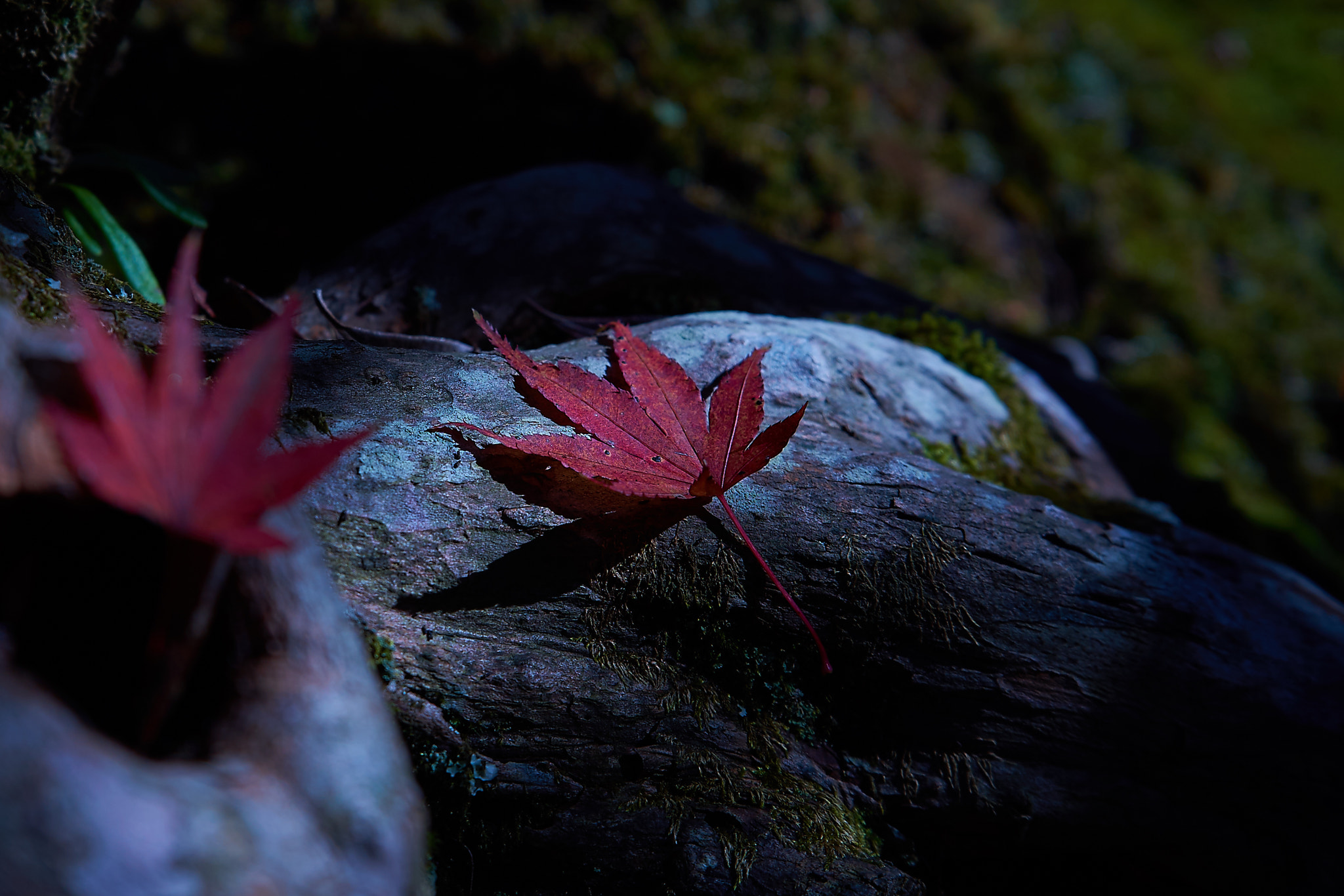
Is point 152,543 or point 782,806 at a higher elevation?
point 152,543

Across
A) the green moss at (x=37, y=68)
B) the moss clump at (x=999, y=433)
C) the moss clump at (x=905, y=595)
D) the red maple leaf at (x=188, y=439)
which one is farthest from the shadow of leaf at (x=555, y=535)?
the green moss at (x=37, y=68)

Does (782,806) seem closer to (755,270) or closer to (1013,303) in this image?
(755,270)

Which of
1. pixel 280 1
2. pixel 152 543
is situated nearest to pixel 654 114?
pixel 280 1

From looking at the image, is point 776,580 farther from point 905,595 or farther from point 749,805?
point 749,805

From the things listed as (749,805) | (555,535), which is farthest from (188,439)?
(749,805)

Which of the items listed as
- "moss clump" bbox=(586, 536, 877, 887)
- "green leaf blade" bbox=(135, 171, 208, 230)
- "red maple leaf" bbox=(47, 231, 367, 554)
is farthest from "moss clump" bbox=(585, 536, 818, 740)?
"green leaf blade" bbox=(135, 171, 208, 230)

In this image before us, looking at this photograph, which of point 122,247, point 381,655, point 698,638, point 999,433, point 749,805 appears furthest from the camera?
point 999,433

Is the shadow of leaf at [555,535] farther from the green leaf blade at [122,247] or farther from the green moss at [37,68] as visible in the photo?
the green moss at [37,68]
